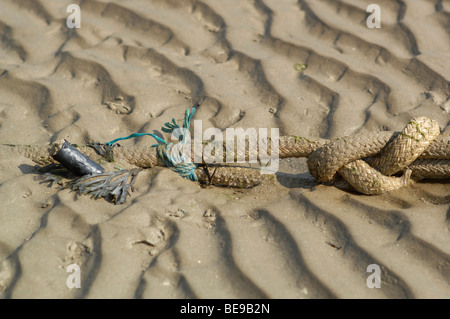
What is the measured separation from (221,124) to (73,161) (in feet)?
3.02

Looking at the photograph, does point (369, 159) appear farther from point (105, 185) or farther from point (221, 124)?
point (105, 185)

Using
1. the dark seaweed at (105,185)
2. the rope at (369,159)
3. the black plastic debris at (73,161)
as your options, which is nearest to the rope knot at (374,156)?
the rope at (369,159)

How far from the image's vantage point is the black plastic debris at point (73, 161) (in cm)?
231

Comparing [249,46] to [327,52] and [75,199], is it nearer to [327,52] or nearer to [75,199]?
[327,52]

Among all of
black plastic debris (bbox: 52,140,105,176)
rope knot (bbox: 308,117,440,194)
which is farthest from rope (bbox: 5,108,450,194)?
black plastic debris (bbox: 52,140,105,176)

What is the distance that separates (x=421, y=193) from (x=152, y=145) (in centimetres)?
133

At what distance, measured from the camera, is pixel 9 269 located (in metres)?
1.84

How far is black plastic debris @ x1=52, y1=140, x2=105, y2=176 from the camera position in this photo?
2.31 meters

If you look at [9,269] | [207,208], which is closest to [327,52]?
[207,208]

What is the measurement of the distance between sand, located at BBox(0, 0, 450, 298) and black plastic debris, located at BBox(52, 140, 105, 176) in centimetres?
14

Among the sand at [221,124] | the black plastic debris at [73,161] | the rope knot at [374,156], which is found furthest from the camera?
the black plastic debris at [73,161]

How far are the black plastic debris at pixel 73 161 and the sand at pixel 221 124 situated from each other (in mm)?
140

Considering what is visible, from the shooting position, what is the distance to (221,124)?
2.90 metres

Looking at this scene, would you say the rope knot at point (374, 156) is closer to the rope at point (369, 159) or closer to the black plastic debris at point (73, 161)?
the rope at point (369, 159)
